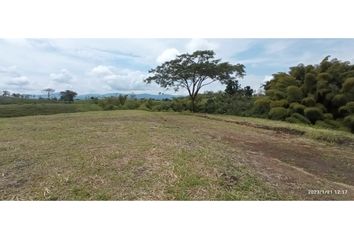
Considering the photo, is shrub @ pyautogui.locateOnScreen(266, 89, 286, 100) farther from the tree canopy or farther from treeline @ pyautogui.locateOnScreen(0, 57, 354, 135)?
the tree canopy

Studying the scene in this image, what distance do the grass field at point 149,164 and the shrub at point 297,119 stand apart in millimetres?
1932

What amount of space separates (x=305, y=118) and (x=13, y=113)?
21.5 ft

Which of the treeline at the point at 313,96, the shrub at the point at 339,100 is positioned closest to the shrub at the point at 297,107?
the treeline at the point at 313,96

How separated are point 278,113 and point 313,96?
0.96m

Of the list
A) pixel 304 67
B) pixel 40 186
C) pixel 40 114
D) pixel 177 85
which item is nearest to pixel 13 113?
pixel 40 114

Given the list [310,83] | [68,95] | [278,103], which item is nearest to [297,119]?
[278,103]

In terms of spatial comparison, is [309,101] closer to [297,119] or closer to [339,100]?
[297,119]

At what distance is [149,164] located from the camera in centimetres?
298

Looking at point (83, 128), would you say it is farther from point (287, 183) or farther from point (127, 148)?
point (287, 183)

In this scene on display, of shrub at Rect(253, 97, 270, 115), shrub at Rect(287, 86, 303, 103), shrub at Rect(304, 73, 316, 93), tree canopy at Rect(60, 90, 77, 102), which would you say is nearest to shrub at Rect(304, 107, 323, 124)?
shrub at Rect(287, 86, 303, 103)

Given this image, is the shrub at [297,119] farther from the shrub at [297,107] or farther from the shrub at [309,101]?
the shrub at [309,101]

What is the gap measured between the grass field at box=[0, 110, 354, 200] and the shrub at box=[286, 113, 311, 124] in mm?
1932

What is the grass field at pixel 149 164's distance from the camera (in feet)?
8.05

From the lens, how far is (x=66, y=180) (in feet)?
8.50
